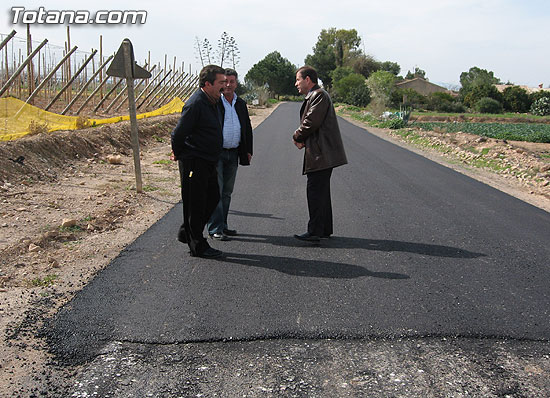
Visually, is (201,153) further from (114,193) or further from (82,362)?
(114,193)

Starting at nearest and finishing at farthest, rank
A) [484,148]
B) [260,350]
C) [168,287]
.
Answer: [260,350] → [168,287] → [484,148]

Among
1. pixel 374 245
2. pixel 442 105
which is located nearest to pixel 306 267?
pixel 374 245

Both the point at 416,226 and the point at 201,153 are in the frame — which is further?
the point at 416,226

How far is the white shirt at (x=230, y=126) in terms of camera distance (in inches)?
221

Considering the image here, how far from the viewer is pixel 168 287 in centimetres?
434

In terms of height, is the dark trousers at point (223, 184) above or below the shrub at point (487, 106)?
below

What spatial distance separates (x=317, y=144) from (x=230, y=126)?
100cm

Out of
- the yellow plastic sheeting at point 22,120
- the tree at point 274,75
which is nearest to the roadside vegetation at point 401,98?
the tree at point 274,75

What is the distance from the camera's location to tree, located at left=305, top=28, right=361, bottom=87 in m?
101

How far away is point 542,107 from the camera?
158 feet

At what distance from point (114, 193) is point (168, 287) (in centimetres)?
425

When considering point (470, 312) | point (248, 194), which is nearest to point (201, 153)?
point (470, 312)

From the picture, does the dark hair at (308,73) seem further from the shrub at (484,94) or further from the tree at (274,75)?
the tree at (274,75)

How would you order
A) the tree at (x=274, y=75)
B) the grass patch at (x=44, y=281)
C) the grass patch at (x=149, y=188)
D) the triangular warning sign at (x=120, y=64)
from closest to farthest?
the grass patch at (x=44, y=281)
the triangular warning sign at (x=120, y=64)
the grass patch at (x=149, y=188)
the tree at (x=274, y=75)
